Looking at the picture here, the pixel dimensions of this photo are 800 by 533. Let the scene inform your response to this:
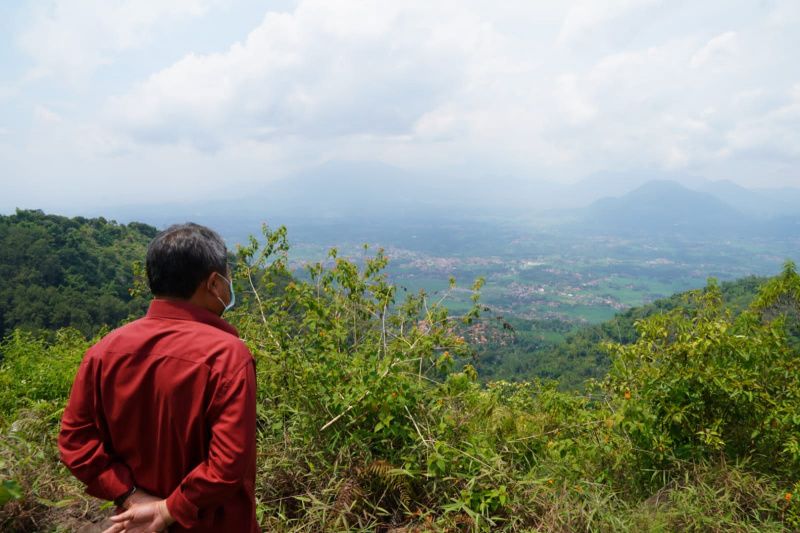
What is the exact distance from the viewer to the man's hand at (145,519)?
1.28 metres

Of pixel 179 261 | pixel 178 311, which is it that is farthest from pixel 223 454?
pixel 179 261

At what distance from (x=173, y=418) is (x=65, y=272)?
1088 inches

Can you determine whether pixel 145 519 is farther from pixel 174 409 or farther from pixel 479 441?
pixel 479 441

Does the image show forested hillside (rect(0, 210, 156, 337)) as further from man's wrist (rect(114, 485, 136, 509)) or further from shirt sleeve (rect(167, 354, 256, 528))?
shirt sleeve (rect(167, 354, 256, 528))

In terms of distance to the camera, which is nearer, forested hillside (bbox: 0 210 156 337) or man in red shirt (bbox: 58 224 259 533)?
man in red shirt (bbox: 58 224 259 533)

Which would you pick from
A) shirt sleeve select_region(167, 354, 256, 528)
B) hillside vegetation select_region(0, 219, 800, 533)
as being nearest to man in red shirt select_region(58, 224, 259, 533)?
shirt sleeve select_region(167, 354, 256, 528)

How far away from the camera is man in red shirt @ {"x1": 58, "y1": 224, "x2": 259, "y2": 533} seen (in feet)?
4.02

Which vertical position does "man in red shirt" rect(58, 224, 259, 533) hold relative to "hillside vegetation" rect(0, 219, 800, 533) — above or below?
above

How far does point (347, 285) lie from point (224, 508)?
6.37ft

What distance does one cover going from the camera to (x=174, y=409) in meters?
1.25

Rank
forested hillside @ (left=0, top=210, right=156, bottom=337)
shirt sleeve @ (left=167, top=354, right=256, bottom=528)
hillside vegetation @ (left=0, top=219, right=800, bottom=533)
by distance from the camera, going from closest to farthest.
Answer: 1. shirt sleeve @ (left=167, top=354, right=256, bottom=528)
2. hillside vegetation @ (left=0, top=219, right=800, bottom=533)
3. forested hillside @ (left=0, top=210, right=156, bottom=337)

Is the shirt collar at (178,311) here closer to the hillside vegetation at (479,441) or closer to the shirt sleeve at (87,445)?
the shirt sleeve at (87,445)

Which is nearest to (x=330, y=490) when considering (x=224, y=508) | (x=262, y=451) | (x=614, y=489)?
(x=262, y=451)

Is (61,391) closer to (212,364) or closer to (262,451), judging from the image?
(262,451)
